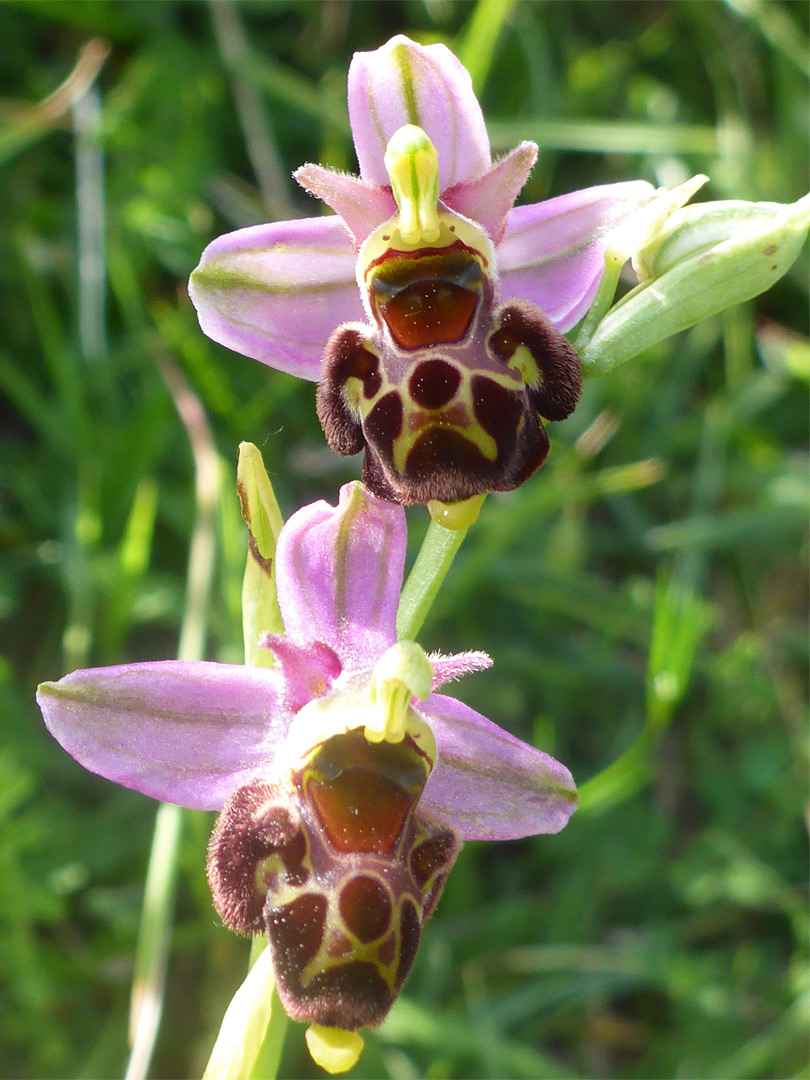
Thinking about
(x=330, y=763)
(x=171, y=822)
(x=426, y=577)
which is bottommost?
(x=171, y=822)

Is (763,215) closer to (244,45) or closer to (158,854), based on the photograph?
(158,854)

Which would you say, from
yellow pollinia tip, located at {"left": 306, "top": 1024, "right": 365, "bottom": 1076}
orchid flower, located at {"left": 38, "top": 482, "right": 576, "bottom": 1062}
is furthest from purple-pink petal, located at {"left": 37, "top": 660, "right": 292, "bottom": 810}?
yellow pollinia tip, located at {"left": 306, "top": 1024, "right": 365, "bottom": 1076}

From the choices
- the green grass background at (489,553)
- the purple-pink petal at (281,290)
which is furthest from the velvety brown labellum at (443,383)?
the green grass background at (489,553)

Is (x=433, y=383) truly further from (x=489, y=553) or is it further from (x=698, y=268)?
(x=489, y=553)

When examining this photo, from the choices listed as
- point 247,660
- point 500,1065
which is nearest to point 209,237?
point 247,660

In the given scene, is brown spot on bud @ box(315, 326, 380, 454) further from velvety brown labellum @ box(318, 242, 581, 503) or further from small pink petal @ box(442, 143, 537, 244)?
small pink petal @ box(442, 143, 537, 244)

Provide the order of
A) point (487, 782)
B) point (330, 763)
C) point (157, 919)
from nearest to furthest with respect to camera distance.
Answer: point (330, 763) < point (487, 782) < point (157, 919)

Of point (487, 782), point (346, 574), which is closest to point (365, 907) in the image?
point (487, 782)

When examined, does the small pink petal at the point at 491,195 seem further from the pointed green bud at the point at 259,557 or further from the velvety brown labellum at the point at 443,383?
the pointed green bud at the point at 259,557
